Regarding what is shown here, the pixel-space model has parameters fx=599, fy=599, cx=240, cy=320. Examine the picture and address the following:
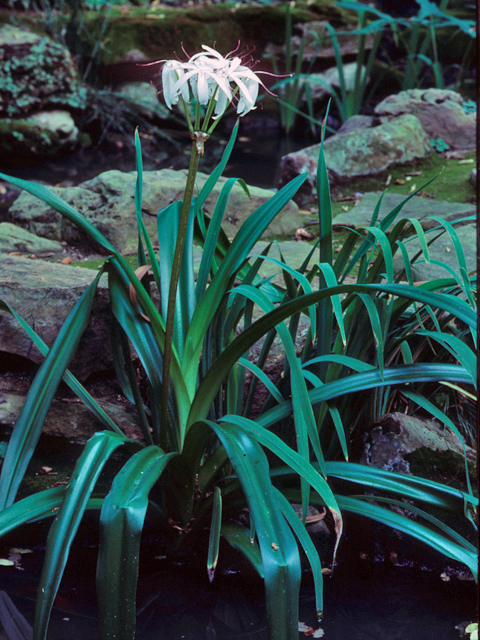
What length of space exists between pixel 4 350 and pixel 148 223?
127cm

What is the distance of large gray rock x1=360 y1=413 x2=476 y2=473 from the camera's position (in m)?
1.36

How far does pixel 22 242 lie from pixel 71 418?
4.37 ft

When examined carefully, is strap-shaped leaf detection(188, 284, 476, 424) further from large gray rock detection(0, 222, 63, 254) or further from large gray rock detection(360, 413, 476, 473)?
large gray rock detection(0, 222, 63, 254)

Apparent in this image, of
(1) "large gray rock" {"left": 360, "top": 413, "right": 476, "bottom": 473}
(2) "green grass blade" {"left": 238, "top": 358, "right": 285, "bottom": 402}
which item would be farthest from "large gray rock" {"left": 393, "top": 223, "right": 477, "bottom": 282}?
(2) "green grass blade" {"left": 238, "top": 358, "right": 285, "bottom": 402}

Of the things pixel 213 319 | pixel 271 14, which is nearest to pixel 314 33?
pixel 271 14

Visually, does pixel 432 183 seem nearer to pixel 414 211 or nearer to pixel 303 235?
pixel 414 211

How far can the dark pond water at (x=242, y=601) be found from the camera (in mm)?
1157

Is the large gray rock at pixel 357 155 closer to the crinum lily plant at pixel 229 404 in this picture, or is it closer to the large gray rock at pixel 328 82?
the crinum lily plant at pixel 229 404

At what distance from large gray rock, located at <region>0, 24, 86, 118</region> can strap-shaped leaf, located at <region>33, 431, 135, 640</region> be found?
5.34 meters

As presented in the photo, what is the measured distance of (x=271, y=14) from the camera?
25.1 feet

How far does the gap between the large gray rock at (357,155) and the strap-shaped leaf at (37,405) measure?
2521mm

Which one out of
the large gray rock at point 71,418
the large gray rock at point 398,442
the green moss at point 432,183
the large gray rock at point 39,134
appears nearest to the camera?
the large gray rock at point 398,442

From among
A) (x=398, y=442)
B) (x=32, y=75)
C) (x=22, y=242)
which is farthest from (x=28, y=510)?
(x=32, y=75)

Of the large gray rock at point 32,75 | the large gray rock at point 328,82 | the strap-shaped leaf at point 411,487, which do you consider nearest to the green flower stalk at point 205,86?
the strap-shaped leaf at point 411,487
